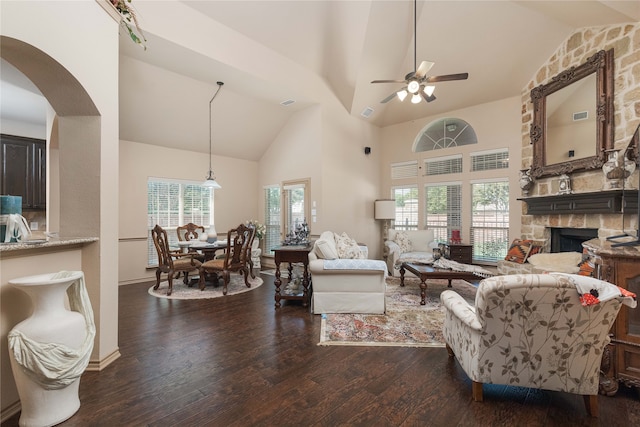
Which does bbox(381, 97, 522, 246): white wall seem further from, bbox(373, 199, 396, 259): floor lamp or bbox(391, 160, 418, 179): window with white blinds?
bbox(373, 199, 396, 259): floor lamp

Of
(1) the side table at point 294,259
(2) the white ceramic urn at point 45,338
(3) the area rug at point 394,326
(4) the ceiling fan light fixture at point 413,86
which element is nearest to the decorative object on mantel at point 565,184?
(3) the area rug at point 394,326

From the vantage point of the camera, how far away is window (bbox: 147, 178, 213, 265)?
5.66 meters

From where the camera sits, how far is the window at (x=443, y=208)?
19.9ft

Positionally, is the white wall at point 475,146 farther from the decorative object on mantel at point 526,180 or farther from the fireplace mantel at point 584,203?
the fireplace mantel at point 584,203

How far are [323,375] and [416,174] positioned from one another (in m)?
5.38

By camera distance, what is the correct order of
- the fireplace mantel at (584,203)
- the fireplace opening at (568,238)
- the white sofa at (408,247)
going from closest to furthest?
the fireplace mantel at (584,203), the fireplace opening at (568,238), the white sofa at (408,247)

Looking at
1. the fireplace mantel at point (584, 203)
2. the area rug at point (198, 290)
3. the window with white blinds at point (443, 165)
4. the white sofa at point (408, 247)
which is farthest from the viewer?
the window with white blinds at point (443, 165)

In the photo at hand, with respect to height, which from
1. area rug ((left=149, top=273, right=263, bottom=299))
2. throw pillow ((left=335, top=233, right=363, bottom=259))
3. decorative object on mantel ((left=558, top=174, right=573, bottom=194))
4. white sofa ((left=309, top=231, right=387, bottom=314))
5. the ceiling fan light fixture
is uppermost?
the ceiling fan light fixture

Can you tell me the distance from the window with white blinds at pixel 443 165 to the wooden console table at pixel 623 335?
14.1 ft

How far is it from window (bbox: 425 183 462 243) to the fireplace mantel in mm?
1393

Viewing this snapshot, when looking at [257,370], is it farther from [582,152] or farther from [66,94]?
[582,152]

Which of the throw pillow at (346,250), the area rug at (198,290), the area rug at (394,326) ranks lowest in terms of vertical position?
the area rug at (198,290)

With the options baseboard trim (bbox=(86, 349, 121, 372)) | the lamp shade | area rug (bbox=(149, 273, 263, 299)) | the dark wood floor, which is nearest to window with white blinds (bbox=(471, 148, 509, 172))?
the lamp shade

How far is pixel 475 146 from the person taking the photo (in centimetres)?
574
